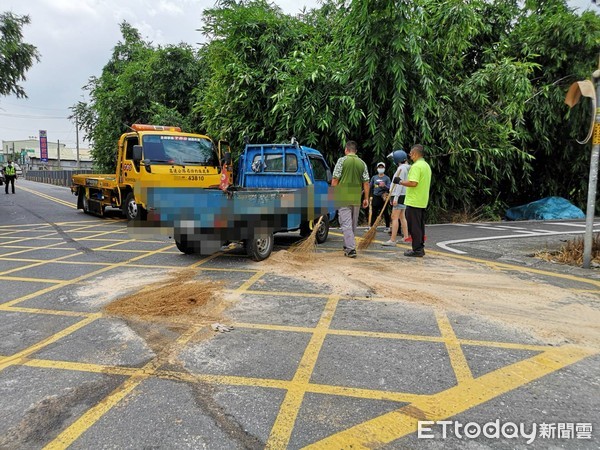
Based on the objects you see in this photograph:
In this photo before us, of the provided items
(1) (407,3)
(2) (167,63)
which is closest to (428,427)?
(1) (407,3)

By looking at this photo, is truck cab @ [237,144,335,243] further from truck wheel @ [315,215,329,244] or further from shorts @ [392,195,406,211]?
shorts @ [392,195,406,211]

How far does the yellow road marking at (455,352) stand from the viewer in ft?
10.5

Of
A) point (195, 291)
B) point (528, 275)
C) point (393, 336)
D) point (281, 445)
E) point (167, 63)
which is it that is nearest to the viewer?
point (281, 445)

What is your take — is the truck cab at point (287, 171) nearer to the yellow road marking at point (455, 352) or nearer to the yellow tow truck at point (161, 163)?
the yellow tow truck at point (161, 163)

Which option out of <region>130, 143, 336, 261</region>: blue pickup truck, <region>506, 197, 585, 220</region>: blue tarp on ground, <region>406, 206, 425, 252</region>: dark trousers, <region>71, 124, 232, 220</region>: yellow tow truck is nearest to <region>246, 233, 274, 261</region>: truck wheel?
<region>130, 143, 336, 261</region>: blue pickup truck

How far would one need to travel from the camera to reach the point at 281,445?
2.39 m

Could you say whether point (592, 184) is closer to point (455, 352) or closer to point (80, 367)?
point (455, 352)

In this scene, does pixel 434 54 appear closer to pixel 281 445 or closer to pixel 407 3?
pixel 407 3

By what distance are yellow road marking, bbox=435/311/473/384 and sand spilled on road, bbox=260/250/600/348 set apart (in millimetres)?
455

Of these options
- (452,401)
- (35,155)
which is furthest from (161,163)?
(35,155)

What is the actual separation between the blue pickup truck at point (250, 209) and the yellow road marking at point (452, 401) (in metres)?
4.08

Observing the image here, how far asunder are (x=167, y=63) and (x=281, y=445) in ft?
63.7

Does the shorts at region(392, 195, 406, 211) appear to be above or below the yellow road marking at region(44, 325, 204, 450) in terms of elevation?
above

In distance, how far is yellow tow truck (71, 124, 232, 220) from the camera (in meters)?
9.98
